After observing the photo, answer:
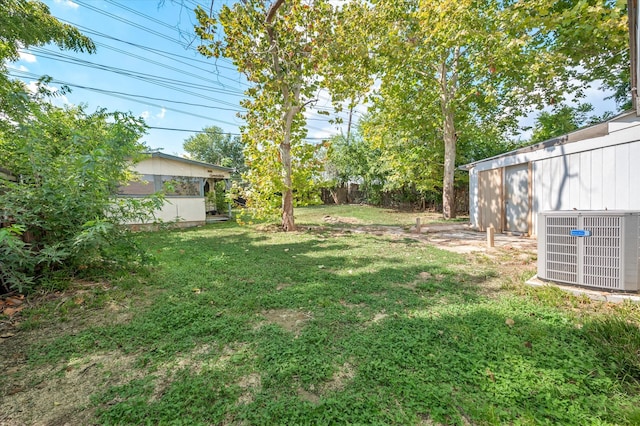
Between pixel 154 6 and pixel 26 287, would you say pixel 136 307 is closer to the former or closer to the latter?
pixel 26 287

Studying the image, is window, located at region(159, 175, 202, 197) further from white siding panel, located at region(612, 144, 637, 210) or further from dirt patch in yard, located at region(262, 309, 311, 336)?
white siding panel, located at region(612, 144, 637, 210)

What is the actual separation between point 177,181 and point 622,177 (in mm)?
12299

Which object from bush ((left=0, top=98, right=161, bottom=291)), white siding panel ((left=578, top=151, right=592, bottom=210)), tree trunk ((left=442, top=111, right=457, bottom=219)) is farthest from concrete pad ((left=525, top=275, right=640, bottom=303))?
tree trunk ((left=442, top=111, right=457, bottom=219))

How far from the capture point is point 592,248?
287cm

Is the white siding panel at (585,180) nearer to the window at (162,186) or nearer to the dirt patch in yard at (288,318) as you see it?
the dirt patch in yard at (288,318)

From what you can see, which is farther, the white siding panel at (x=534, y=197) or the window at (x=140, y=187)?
the window at (x=140, y=187)

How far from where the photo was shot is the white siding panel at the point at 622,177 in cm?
457

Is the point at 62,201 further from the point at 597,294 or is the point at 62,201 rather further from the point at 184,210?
the point at 184,210

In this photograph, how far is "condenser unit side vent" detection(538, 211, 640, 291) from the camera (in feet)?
8.80

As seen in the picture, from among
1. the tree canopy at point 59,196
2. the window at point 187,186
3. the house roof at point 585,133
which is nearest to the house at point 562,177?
the house roof at point 585,133

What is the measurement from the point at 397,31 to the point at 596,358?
11.2m

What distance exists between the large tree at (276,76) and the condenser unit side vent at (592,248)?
255 inches

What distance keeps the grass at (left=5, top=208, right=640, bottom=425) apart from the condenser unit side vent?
1.13 feet

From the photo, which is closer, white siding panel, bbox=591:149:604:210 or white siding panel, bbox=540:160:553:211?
white siding panel, bbox=591:149:604:210
